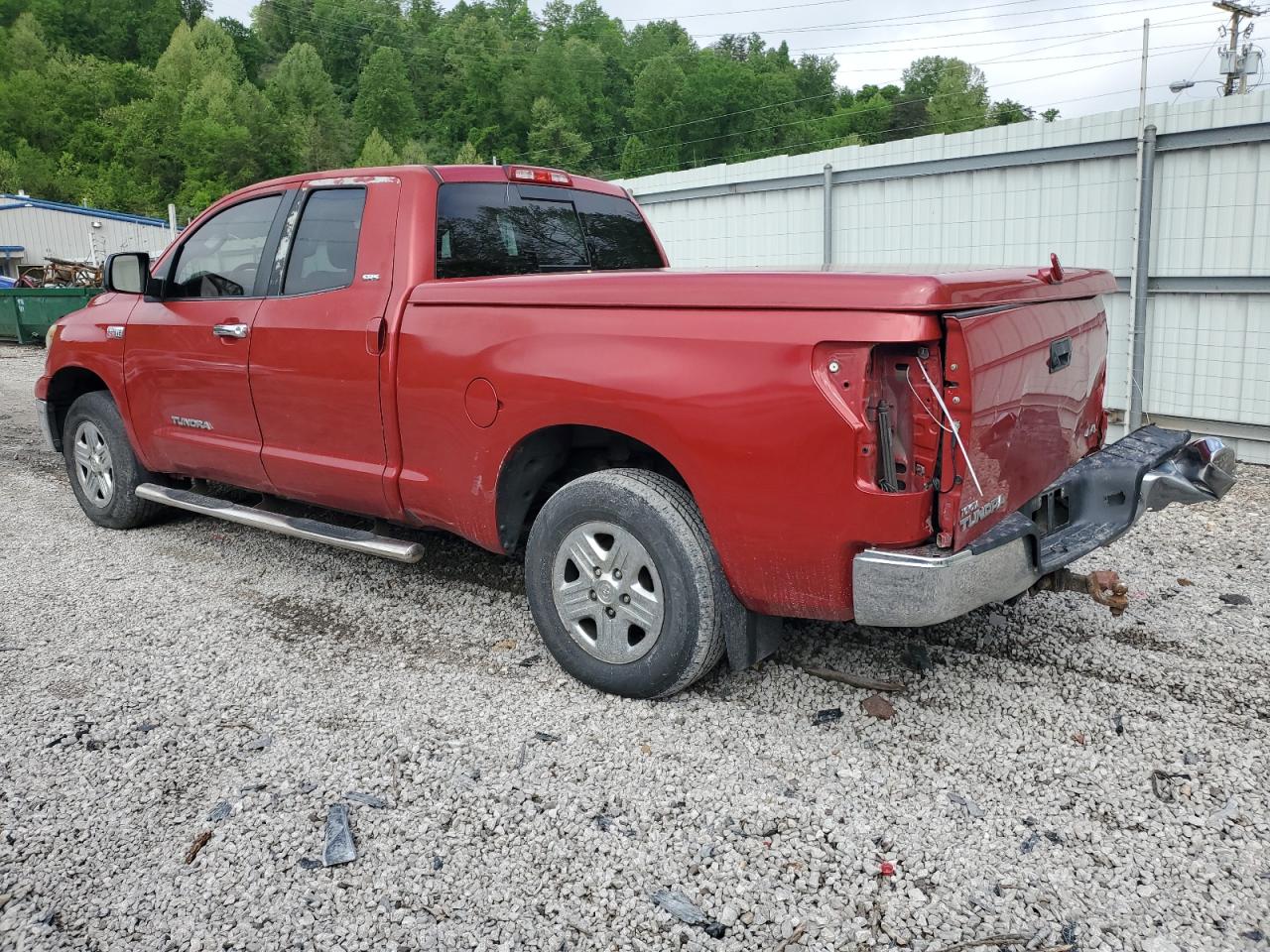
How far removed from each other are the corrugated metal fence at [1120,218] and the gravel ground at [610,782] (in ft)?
12.1

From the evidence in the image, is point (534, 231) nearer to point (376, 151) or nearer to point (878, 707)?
point (878, 707)

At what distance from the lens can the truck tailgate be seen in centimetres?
280

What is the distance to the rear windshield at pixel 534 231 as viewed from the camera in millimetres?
4332

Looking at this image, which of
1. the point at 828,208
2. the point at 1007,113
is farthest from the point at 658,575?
the point at 1007,113

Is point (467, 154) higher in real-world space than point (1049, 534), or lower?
higher

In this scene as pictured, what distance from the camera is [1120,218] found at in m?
8.03

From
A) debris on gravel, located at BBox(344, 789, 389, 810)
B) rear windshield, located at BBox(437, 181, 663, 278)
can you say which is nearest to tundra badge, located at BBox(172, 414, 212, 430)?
rear windshield, located at BBox(437, 181, 663, 278)

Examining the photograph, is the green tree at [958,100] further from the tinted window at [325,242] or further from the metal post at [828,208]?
the tinted window at [325,242]

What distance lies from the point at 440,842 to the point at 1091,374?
3.00 metres

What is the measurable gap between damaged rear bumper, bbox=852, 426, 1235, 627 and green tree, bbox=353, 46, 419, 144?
111 metres

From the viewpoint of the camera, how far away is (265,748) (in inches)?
131

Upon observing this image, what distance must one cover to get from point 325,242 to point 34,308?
62.8ft

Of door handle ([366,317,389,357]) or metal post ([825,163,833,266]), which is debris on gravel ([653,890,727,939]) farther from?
metal post ([825,163,833,266])

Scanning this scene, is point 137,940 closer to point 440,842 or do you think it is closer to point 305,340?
point 440,842
